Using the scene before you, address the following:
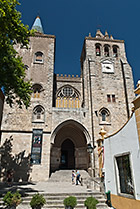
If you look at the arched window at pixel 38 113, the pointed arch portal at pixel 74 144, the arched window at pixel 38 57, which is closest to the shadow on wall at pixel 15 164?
the arched window at pixel 38 113

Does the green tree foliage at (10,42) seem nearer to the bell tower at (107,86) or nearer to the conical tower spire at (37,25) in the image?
the bell tower at (107,86)

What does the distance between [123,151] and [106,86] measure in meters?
13.1

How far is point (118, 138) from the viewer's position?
6.32m

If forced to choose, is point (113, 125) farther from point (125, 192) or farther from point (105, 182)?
point (125, 192)

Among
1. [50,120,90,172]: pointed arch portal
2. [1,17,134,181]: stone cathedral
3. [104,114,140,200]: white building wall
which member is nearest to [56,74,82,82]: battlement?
[1,17,134,181]: stone cathedral

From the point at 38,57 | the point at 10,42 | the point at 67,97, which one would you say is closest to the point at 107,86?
the point at 67,97

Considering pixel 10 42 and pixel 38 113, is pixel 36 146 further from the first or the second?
pixel 10 42

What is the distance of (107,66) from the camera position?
63.7ft

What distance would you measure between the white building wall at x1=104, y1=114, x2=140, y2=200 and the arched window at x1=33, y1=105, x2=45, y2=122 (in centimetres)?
972

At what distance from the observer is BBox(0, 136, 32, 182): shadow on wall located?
13602mm

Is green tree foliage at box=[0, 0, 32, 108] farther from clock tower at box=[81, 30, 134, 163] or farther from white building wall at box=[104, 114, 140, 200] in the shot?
clock tower at box=[81, 30, 134, 163]

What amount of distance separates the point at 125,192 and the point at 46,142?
10.2 m

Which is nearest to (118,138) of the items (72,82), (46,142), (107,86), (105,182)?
(105,182)

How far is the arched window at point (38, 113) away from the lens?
16002mm
